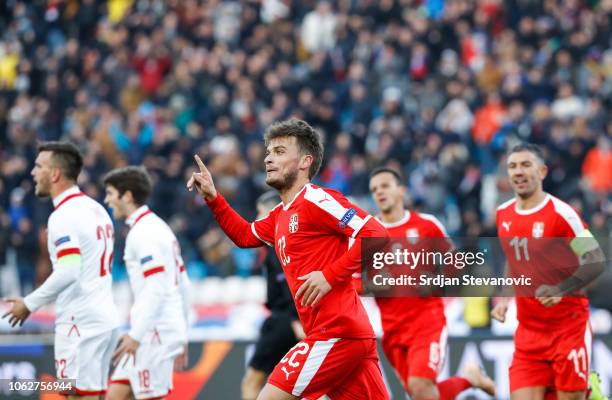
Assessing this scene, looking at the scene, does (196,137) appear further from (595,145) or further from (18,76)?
(595,145)

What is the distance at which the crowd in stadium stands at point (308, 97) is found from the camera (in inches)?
744

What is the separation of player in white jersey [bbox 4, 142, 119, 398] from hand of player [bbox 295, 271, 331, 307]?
264cm

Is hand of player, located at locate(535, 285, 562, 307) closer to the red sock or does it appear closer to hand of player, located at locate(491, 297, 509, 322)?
hand of player, located at locate(491, 297, 509, 322)

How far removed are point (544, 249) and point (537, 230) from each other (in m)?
0.18

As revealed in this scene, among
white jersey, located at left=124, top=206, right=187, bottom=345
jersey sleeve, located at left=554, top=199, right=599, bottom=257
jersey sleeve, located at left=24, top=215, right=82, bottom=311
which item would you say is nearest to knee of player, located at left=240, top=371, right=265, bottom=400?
white jersey, located at left=124, top=206, right=187, bottom=345

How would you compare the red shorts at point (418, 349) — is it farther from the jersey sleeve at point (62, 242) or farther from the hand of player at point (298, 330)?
the jersey sleeve at point (62, 242)

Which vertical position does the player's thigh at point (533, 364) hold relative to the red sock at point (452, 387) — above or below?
above

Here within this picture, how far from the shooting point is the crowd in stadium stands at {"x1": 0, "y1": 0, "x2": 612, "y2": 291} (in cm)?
1891

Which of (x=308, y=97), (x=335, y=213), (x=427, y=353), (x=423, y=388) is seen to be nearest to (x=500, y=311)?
(x=427, y=353)

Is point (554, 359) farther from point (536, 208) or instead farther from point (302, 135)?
point (302, 135)

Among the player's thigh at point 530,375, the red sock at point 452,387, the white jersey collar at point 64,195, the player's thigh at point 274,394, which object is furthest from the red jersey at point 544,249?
the white jersey collar at point 64,195

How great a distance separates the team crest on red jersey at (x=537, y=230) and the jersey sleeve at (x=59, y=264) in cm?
405

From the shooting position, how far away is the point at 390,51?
21984 mm

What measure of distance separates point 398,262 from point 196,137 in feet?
39.2
